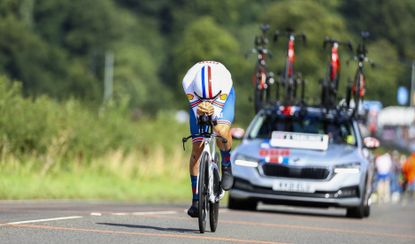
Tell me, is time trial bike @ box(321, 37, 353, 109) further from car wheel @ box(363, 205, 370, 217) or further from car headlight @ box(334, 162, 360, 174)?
car headlight @ box(334, 162, 360, 174)

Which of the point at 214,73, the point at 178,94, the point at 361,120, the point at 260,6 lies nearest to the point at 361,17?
→ the point at 260,6

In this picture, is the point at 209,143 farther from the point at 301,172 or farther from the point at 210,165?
the point at 301,172

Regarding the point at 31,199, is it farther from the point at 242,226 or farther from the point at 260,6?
the point at 260,6

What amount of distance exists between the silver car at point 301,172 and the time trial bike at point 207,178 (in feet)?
20.1

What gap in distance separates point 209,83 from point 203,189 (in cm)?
105

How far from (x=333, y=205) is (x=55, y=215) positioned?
18.7ft

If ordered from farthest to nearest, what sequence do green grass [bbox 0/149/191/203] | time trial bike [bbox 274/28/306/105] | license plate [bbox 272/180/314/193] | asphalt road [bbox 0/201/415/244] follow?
green grass [bbox 0/149/191/203] < time trial bike [bbox 274/28/306/105] < license plate [bbox 272/180/314/193] < asphalt road [bbox 0/201/415/244]

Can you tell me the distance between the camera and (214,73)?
48.9 ft

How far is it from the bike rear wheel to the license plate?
6.47 metres

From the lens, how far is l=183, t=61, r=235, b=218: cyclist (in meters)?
14.9

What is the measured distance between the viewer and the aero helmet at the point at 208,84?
48.8ft

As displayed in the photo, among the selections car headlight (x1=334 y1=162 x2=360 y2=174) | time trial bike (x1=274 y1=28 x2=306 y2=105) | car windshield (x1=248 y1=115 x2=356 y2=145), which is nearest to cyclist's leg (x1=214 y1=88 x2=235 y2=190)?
car headlight (x1=334 y1=162 x2=360 y2=174)

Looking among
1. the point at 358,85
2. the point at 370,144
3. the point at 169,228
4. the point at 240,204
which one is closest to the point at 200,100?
the point at 169,228

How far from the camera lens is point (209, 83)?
48.9 ft
